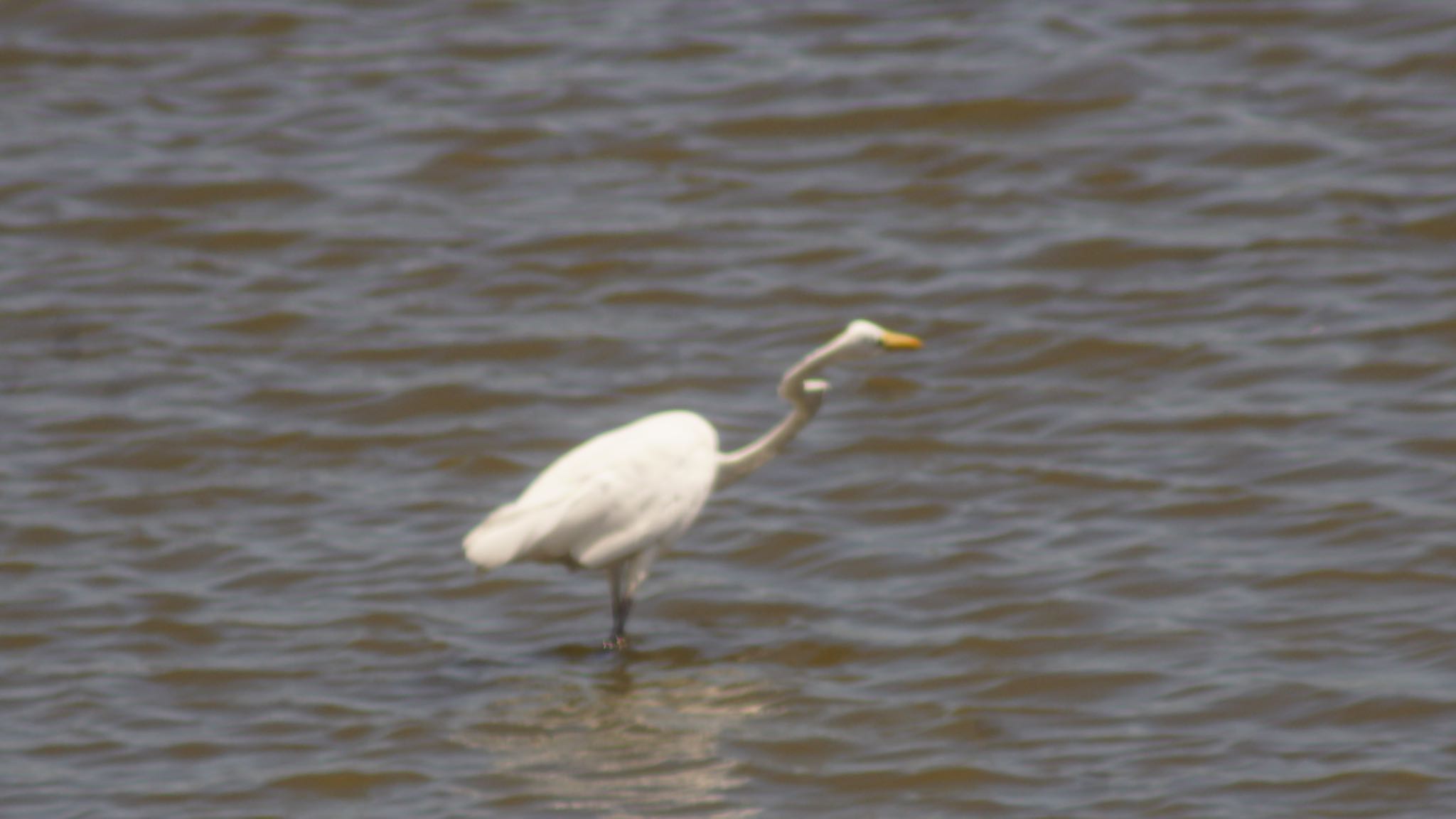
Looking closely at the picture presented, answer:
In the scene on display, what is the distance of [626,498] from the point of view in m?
6.72

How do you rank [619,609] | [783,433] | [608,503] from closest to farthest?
1. [608,503]
2. [619,609]
3. [783,433]

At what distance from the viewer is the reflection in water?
585 centimetres

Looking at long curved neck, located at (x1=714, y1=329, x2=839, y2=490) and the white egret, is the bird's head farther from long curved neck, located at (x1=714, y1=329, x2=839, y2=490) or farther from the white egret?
long curved neck, located at (x1=714, y1=329, x2=839, y2=490)

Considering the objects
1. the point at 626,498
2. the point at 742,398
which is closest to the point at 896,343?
the point at 626,498

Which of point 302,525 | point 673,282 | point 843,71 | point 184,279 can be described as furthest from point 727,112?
point 302,525

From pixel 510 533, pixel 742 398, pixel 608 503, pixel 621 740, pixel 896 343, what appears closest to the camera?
pixel 621 740

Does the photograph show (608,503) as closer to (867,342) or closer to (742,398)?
(867,342)

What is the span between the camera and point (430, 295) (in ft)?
32.8

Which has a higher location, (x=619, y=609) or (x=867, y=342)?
(x=867, y=342)

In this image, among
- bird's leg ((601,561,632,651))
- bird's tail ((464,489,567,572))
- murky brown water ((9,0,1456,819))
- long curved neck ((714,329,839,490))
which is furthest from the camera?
long curved neck ((714,329,839,490))

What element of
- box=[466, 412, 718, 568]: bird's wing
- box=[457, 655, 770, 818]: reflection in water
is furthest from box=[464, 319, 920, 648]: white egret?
box=[457, 655, 770, 818]: reflection in water

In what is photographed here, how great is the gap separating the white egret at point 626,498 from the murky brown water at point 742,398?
0.38m

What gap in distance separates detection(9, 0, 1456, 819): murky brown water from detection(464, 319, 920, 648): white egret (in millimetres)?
381

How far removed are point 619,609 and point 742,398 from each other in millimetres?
2145
